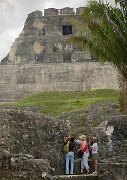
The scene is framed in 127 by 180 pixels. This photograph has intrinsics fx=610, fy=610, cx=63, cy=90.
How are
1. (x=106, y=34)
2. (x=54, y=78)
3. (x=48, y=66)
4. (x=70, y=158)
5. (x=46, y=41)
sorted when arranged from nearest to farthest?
1. (x=70, y=158)
2. (x=106, y=34)
3. (x=54, y=78)
4. (x=48, y=66)
5. (x=46, y=41)

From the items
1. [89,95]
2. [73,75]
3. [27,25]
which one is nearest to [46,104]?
[89,95]

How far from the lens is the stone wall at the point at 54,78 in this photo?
154ft

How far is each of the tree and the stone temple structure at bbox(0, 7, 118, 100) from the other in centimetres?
2071

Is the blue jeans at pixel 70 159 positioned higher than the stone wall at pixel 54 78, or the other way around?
the stone wall at pixel 54 78

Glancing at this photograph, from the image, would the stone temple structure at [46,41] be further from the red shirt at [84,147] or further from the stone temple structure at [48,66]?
the red shirt at [84,147]

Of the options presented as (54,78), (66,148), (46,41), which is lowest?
(66,148)

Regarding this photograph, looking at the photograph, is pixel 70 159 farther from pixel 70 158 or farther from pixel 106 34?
pixel 106 34

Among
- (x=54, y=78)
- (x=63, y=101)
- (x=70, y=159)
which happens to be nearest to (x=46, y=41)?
(x=54, y=78)

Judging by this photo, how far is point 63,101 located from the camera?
3591 cm

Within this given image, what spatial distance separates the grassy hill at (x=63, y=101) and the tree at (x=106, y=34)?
8.38m

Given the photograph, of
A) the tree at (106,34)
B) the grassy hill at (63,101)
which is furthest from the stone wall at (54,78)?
the tree at (106,34)

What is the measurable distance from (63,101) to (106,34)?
14.6 m

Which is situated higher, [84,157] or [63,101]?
[63,101]

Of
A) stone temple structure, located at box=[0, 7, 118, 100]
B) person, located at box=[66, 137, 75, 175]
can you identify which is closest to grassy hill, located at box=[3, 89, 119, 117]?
stone temple structure, located at box=[0, 7, 118, 100]
